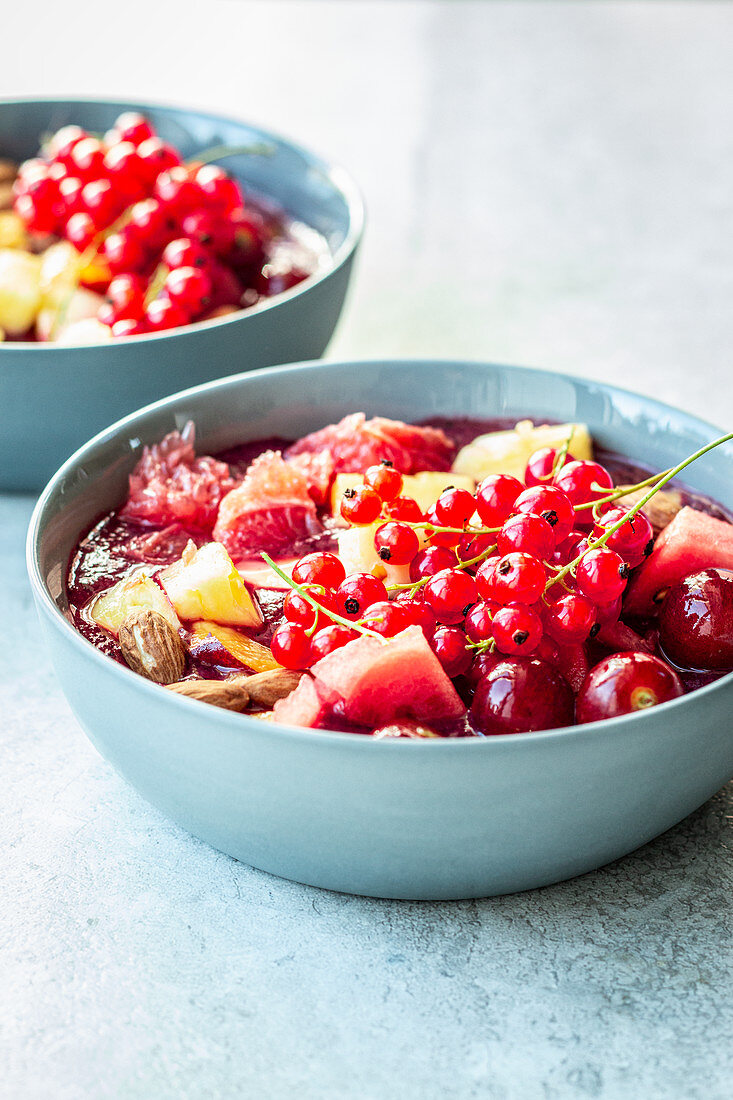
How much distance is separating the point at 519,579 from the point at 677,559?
0.22m

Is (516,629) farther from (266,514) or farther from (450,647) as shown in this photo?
(266,514)

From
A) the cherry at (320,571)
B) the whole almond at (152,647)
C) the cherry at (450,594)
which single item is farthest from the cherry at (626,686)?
the whole almond at (152,647)

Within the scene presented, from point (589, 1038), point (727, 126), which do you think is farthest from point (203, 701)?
point (727, 126)

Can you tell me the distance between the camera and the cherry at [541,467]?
46.1 inches

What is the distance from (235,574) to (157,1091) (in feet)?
1.43

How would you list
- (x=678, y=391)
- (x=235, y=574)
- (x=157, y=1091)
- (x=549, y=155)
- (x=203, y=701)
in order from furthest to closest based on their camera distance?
(x=549, y=155) < (x=678, y=391) < (x=235, y=574) < (x=203, y=701) < (x=157, y=1091)

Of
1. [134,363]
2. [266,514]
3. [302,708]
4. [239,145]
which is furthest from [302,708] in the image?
[239,145]

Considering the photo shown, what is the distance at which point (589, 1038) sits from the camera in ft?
2.79

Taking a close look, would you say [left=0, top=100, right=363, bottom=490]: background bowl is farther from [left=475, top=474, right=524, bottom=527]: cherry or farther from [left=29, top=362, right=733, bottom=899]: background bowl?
[left=475, top=474, right=524, bottom=527]: cherry

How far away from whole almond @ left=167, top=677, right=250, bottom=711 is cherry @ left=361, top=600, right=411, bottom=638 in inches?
4.5

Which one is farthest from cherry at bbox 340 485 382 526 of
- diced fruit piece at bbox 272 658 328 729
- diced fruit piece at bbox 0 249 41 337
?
diced fruit piece at bbox 0 249 41 337

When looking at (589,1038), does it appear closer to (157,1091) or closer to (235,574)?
(157,1091)

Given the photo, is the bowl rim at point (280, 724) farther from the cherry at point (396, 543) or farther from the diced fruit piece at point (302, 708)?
the cherry at point (396, 543)

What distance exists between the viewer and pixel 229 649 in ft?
3.37
